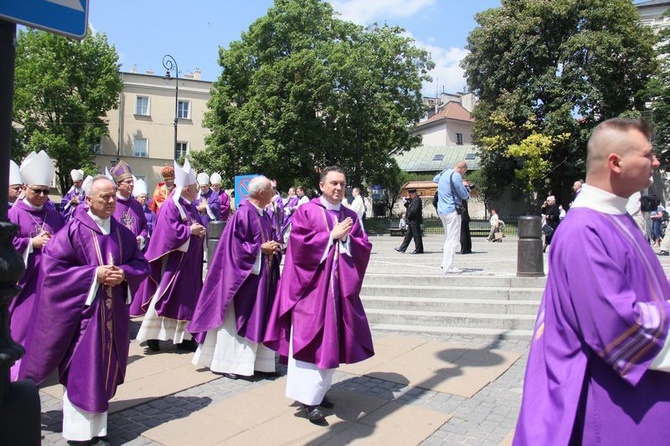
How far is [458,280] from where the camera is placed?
344 inches

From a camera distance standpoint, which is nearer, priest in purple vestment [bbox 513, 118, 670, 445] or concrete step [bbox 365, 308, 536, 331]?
priest in purple vestment [bbox 513, 118, 670, 445]

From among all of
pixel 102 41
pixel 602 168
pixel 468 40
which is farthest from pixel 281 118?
pixel 602 168

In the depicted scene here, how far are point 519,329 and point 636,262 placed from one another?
5603 millimetres

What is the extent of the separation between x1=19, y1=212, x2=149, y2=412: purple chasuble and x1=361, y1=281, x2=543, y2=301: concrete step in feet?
17.3

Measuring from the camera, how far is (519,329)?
7.47m

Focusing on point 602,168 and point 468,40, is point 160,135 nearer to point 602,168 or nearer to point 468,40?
point 468,40

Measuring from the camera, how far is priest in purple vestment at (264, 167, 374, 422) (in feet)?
14.6

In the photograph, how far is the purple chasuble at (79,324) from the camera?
3.99 m

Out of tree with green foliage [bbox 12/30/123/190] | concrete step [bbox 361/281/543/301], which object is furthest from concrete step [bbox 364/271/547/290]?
tree with green foliage [bbox 12/30/123/190]

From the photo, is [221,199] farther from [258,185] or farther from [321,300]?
[321,300]

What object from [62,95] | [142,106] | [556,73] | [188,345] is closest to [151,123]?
[142,106]

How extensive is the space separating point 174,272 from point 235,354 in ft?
5.16

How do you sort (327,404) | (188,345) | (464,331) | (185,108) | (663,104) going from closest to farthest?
(327,404) → (188,345) → (464,331) → (663,104) → (185,108)

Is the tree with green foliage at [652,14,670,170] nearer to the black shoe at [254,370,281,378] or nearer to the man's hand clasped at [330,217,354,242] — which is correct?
the black shoe at [254,370,281,378]
